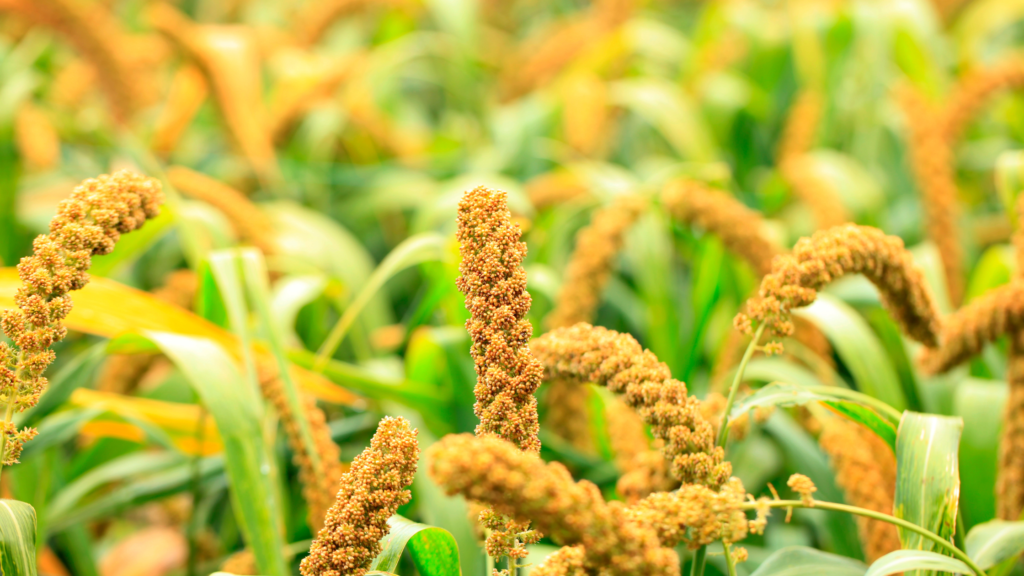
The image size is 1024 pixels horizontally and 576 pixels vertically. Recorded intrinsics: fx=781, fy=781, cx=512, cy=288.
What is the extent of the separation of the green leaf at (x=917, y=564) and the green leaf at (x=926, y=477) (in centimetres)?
7

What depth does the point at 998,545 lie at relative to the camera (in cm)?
83

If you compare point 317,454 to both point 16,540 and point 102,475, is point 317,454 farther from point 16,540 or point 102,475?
point 102,475

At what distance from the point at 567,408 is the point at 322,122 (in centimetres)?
171

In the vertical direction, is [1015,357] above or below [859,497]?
above

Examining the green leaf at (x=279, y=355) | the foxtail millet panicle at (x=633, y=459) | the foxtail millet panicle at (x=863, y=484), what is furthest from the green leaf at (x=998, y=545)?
the green leaf at (x=279, y=355)

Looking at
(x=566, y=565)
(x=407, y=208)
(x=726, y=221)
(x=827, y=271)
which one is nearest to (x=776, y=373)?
(x=726, y=221)

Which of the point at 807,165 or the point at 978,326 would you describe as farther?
the point at 807,165

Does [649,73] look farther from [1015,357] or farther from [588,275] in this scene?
[1015,357]

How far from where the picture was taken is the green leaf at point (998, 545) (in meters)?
0.81

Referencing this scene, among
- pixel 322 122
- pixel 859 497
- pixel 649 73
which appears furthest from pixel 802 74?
pixel 859 497

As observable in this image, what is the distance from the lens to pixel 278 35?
3174 mm

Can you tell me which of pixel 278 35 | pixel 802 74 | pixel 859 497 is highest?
pixel 278 35

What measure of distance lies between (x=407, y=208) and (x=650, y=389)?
68.4 inches

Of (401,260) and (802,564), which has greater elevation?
(401,260)
